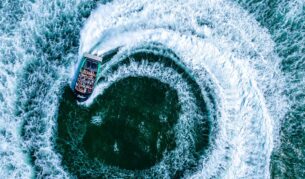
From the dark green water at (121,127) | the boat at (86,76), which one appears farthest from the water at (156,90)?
the boat at (86,76)

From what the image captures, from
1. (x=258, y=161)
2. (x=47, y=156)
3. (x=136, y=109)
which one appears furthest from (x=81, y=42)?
(x=258, y=161)

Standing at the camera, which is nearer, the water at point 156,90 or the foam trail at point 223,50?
the water at point 156,90

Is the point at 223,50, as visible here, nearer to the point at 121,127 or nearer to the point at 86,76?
the point at 121,127

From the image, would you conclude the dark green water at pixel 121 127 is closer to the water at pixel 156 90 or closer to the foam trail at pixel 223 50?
the water at pixel 156 90

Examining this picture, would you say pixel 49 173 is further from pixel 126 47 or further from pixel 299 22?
pixel 299 22

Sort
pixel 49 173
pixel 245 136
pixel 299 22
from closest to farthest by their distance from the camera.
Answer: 1. pixel 49 173
2. pixel 245 136
3. pixel 299 22

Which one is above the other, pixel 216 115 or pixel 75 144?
pixel 216 115
